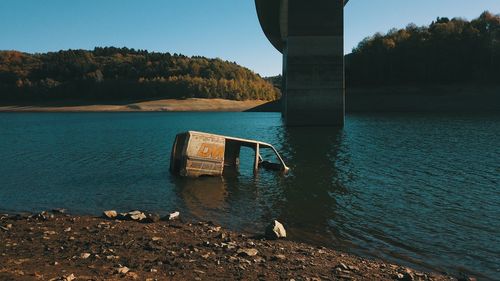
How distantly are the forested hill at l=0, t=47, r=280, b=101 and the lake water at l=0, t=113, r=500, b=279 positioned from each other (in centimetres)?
12251

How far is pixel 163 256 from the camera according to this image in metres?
9.29

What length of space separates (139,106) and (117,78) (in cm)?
2575

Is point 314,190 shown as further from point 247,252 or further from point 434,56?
point 434,56

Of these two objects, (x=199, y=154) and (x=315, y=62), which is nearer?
(x=199, y=154)

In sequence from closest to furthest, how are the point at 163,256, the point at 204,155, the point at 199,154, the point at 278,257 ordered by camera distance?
the point at 163,256 < the point at 278,257 < the point at 199,154 < the point at 204,155

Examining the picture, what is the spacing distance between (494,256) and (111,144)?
34.4 m

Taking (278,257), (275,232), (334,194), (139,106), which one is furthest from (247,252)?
(139,106)

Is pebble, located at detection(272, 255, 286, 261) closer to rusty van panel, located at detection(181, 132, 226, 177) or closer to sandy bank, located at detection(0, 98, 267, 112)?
rusty van panel, located at detection(181, 132, 226, 177)

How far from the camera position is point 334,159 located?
94.5 ft

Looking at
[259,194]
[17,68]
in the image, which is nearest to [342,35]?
[259,194]

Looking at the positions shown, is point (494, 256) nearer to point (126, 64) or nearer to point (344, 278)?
point (344, 278)

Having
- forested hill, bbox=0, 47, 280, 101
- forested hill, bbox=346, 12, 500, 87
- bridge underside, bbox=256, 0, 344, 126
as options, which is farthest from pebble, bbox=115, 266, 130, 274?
forested hill, bbox=0, 47, 280, 101

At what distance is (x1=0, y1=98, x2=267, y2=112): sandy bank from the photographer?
141 m

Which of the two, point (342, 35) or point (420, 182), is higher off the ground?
point (342, 35)
